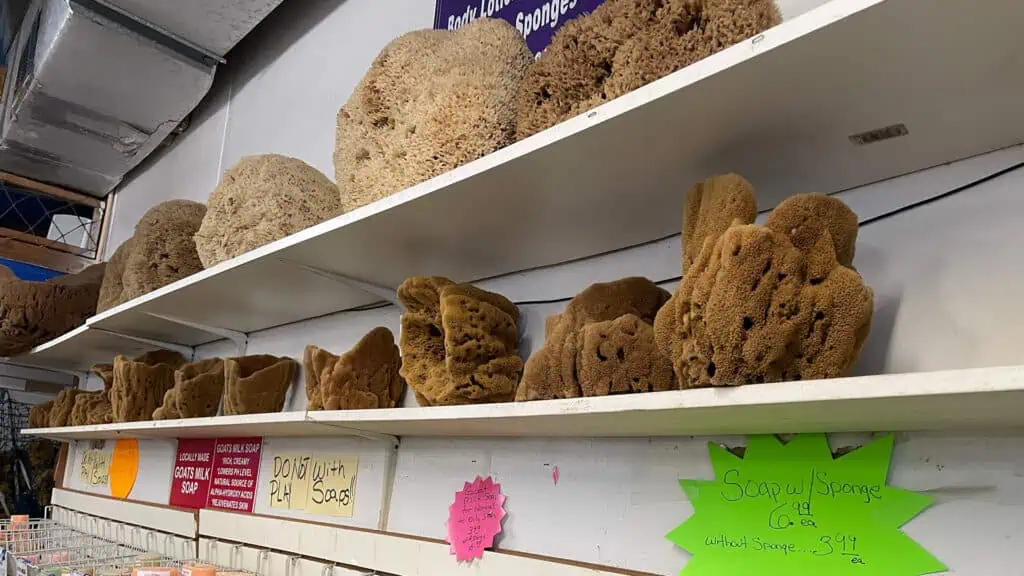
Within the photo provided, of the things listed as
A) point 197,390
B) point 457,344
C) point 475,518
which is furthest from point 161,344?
point 457,344

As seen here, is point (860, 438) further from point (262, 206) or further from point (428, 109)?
point (262, 206)

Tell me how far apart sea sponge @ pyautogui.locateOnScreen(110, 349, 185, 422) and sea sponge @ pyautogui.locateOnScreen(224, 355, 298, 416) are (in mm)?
453

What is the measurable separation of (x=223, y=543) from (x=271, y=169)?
0.98 m

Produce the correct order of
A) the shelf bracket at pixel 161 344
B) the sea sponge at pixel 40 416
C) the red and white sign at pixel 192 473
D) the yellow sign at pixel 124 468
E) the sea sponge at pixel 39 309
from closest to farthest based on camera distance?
the red and white sign at pixel 192 473 → the shelf bracket at pixel 161 344 → the yellow sign at pixel 124 468 → the sea sponge at pixel 39 309 → the sea sponge at pixel 40 416

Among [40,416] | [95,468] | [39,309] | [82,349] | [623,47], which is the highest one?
[623,47]

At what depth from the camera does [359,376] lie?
141 centimetres

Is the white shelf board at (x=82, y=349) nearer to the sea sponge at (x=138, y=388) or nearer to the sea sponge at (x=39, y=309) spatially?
the sea sponge at (x=39, y=309)

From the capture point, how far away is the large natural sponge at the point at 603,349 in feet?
2.93

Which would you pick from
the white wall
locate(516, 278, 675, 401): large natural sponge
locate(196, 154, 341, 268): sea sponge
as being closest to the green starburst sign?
the white wall

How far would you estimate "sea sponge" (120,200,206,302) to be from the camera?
6.90 feet

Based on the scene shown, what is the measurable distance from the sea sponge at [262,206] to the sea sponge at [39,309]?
1.43m

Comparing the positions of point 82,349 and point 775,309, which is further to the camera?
point 82,349

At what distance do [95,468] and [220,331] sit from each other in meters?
1.22

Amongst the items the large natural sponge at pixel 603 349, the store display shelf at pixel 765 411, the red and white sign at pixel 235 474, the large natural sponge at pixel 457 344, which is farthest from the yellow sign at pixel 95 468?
the large natural sponge at pixel 603 349
